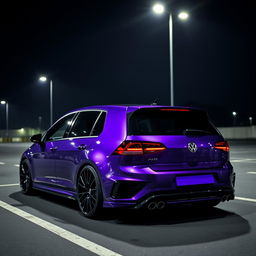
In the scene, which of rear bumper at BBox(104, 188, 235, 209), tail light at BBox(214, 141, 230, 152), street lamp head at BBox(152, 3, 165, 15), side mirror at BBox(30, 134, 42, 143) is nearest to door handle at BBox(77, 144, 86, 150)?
rear bumper at BBox(104, 188, 235, 209)

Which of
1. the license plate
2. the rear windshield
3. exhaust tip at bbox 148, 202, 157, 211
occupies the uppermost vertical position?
the rear windshield

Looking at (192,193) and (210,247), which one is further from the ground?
(192,193)

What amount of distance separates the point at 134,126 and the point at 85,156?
0.89m

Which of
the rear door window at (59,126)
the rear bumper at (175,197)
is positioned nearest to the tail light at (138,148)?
the rear bumper at (175,197)

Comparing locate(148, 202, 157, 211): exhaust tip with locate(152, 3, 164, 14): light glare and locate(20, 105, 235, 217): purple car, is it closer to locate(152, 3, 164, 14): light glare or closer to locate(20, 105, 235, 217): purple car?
locate(20, 105, 235, 217): purple car

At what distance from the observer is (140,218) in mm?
6410

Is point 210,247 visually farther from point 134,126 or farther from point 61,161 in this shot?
point 61,161

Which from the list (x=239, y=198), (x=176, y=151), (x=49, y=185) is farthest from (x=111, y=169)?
(x=239, y=198)

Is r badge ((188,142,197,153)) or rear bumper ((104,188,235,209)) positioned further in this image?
r badge ((188,142,197,153))

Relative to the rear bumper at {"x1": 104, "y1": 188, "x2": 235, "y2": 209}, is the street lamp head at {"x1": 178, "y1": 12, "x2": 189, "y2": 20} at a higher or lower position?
higher

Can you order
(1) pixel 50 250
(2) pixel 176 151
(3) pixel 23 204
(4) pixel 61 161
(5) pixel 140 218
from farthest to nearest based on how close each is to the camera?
(3) pixel 23 204 < (4) pixel 61 161 < (5) pixel 140 218 < (2) pixel 176 151 < (1) pixel 50 250

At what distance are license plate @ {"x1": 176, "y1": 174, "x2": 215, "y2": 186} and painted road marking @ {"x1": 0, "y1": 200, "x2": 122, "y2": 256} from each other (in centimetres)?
148

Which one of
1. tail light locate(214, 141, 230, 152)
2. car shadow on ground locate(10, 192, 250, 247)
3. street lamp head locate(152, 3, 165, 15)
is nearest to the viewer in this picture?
car shadow on ground locate(10, 192, 250, 247)

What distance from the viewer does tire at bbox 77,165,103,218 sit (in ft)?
20.2
